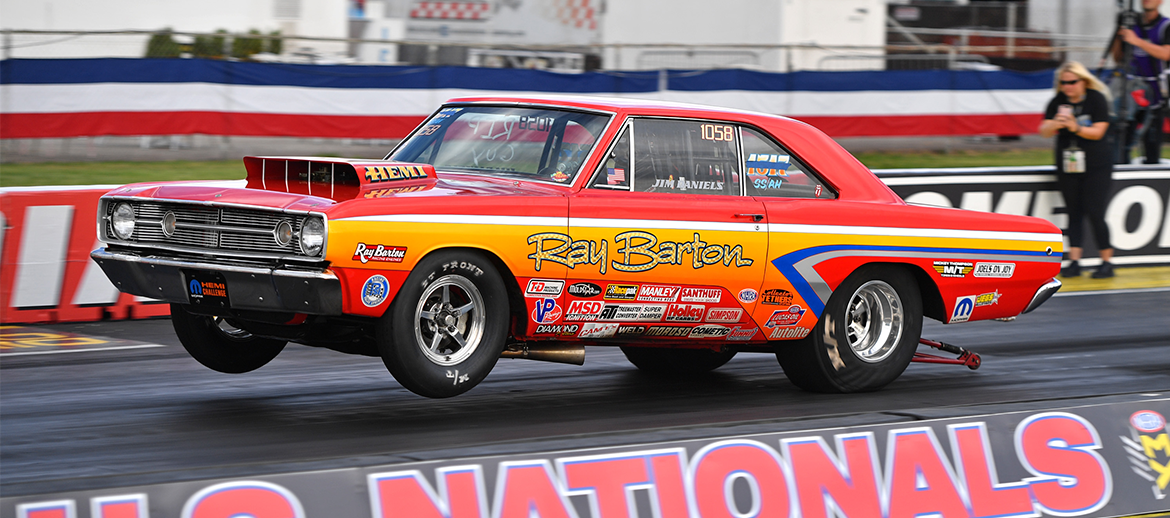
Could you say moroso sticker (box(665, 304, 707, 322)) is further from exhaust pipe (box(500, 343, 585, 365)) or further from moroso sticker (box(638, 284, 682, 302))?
exhaust pipe (box(500, 343, 585, 365))

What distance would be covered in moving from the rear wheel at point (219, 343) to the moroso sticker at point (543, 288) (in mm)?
1386

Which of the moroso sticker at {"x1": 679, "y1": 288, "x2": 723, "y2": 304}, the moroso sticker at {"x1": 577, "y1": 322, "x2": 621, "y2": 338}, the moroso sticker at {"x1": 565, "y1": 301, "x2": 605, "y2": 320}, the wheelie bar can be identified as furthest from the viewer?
the wheelie bar

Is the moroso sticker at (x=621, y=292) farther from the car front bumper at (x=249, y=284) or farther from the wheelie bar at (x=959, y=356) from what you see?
the wheelie bar at (x=959, y=356)

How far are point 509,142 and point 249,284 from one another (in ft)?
5.15

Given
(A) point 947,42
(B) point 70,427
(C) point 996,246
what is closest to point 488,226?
(B) point 70,427

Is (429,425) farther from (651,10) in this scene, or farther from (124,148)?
(651,10)

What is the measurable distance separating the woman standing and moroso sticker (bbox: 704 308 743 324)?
6.89 m

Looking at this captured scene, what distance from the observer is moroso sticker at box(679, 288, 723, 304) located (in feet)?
20.7

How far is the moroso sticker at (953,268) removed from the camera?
724 cm

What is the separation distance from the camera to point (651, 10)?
77.3ft

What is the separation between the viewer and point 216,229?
5715 mm

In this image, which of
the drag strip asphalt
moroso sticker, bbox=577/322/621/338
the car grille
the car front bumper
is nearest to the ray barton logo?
the drag strip asphalt

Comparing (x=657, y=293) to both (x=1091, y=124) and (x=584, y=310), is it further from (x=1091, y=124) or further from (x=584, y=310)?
(x=1091, y=124)

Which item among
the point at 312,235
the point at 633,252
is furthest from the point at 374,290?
the point at 633,252
